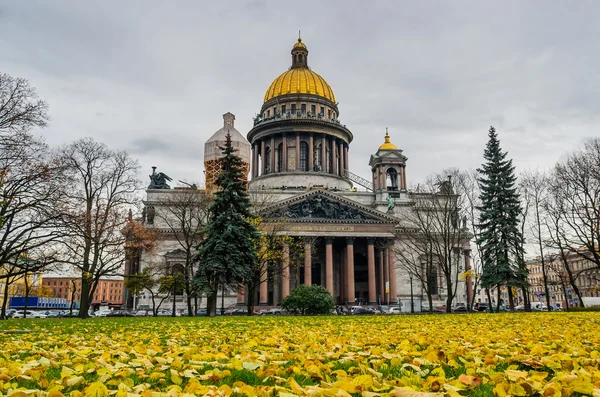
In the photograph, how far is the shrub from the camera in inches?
1380

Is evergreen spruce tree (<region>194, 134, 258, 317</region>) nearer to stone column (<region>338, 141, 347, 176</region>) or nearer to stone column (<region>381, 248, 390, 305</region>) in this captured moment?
stone column (<region>381, 248, 390, 305</region>)

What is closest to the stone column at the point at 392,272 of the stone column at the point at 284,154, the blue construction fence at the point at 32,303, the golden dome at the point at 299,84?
the stone column at the point at 284,154

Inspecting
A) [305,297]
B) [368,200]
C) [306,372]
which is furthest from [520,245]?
[306,372]

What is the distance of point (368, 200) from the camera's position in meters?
69.8

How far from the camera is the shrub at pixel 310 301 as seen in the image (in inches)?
1380

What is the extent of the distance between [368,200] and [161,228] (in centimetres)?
2749

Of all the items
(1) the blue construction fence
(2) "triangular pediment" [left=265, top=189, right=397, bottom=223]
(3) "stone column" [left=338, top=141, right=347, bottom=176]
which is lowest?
(1) the blue construction fence

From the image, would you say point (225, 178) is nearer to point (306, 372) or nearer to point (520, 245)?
point (520, 245)

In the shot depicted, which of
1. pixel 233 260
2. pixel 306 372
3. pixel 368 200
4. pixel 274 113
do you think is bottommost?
pixel 306 372

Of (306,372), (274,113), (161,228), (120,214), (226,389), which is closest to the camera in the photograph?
(226,389)

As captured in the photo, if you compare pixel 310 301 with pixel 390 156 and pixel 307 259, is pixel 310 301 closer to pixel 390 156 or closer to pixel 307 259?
pixel 307 259

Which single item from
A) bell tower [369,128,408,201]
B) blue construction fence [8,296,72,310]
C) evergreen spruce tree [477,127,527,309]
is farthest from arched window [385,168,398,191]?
blue construction fence [8,296,72,310]

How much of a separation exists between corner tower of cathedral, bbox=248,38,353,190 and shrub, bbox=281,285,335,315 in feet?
117

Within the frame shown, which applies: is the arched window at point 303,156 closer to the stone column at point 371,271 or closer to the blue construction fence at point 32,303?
the stone column at point 371,271
